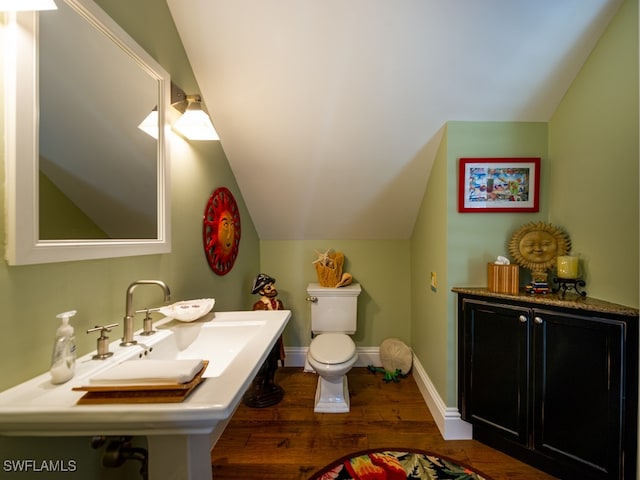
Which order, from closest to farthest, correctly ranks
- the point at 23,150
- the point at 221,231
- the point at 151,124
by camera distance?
the point at 23,150, the point at 151,124, the point at 221,231

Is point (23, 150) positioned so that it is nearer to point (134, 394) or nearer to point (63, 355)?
point (63, 355)

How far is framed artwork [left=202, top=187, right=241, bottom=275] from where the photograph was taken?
5.48 feet

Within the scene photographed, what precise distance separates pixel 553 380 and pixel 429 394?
832 millimetres

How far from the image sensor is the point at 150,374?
2.16ft

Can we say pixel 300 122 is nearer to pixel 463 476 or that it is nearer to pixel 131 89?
pixel 131 89

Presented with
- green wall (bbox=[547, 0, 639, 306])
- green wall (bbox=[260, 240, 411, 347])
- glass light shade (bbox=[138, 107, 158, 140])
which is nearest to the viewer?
glass light shade (bbox=[138, 107, 158, 140])

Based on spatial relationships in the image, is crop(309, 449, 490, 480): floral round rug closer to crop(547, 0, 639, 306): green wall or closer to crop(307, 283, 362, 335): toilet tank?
crop(307, 283, 362, 335): toilet tank

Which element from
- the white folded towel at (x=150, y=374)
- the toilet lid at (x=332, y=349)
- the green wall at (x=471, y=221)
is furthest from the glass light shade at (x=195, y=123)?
the toilet lid at (x=332, y=349)

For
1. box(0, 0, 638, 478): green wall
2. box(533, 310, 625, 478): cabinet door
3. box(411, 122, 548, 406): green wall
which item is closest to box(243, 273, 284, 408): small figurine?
box(0, 0, 638, 478): green wall

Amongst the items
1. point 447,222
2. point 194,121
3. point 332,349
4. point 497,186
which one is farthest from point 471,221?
point 194,121


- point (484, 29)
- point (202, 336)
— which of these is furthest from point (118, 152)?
point (484, 29)

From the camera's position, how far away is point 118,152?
3.35 ft

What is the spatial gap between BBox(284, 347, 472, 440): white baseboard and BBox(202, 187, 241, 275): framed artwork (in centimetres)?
128

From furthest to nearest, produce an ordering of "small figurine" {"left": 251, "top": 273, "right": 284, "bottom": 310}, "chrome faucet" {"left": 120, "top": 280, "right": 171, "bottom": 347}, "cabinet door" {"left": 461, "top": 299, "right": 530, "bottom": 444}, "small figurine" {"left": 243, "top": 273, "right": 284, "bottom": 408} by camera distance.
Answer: "small figurine" {"left": 251, "top": 273, "right": 284, "bottom": 310}
"small figurine" {"left": 243, "top": 273, "right": 284, "bottom": 408}
"cabinet door" {"left": 461, "top": 299, "right": 530, "bottom": 444}
"chrome faucet" {"left": 120, "top": 280, "right": 171, "bottom": 347}
